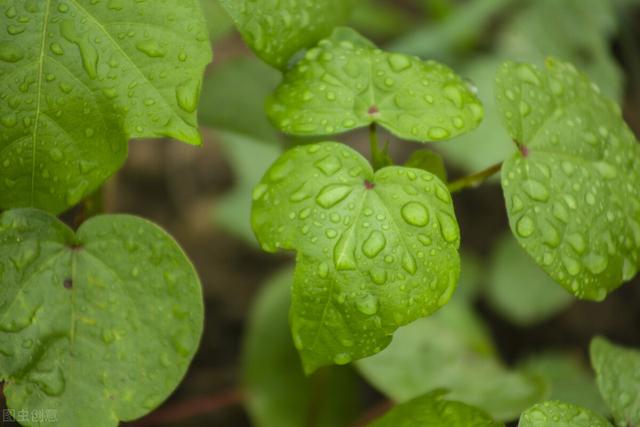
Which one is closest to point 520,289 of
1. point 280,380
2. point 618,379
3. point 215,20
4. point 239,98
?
point 280,380

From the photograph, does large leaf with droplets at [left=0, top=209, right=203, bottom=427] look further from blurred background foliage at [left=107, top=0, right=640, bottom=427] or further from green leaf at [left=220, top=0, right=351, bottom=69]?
blurred background foliage at [left=107, top=0, right=640, bottom=427]

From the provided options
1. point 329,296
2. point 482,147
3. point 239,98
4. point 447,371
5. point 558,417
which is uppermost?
point 329,296

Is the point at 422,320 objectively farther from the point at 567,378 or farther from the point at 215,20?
the point at 215,20

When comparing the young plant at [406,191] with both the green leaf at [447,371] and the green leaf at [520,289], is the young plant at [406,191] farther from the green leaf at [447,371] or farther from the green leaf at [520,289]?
the green leaf at [520,289]

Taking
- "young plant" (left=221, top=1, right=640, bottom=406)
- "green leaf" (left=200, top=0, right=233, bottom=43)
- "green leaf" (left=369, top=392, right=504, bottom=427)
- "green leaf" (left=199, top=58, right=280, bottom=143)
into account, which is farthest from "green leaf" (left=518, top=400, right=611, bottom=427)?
"green leaf" (left=200, top=0, right=233, bottom=43)

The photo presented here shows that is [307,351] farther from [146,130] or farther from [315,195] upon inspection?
[146,130]

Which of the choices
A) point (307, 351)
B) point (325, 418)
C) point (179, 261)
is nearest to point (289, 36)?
point (179, 261)

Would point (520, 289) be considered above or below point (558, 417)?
below

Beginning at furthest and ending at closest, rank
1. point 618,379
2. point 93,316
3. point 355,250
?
point 618,379
point 93,316
point 355,250

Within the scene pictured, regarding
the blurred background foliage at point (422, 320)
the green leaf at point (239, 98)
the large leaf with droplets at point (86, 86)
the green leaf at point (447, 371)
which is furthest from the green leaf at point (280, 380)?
the large leaf with droplets at point (86, 86)
